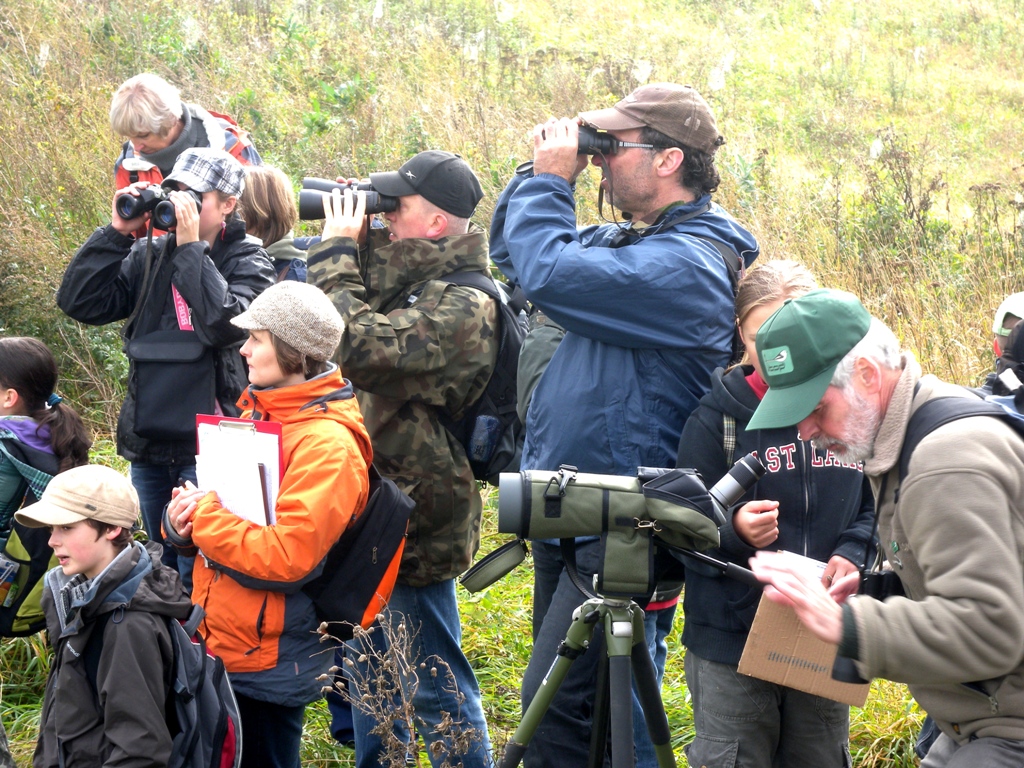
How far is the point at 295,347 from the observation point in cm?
279

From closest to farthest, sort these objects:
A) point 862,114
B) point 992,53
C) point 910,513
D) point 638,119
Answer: point 910,513 → point 638,119 → point 862,114 → point 992,53

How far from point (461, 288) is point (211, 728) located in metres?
1.41

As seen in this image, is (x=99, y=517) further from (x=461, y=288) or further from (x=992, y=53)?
(x=992, y=53)

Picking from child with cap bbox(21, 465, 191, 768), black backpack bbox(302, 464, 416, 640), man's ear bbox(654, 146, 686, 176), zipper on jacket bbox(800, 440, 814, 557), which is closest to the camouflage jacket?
black backpack bbox(302, 464, 416, 640)

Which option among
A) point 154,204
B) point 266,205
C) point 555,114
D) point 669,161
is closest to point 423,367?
point 669,161

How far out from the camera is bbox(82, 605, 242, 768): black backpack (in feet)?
8.39

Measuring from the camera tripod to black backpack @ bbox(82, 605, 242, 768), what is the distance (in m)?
0.78

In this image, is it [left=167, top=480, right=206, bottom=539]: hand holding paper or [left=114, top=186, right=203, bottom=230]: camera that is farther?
[left=114, top=186, right=203, bottom=230]: camera

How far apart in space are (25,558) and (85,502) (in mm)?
775

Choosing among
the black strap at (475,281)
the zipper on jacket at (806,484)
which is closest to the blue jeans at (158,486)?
the black strap at (475,281)

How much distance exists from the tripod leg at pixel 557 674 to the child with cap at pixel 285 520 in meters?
0.72

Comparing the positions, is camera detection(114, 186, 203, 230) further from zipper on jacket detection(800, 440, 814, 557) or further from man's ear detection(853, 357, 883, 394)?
man's ear detection(853, 357, 883, 394)

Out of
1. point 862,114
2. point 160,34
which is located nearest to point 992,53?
Answer: point 862,114

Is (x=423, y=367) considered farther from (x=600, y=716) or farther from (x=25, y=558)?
(x=25, y=558)
